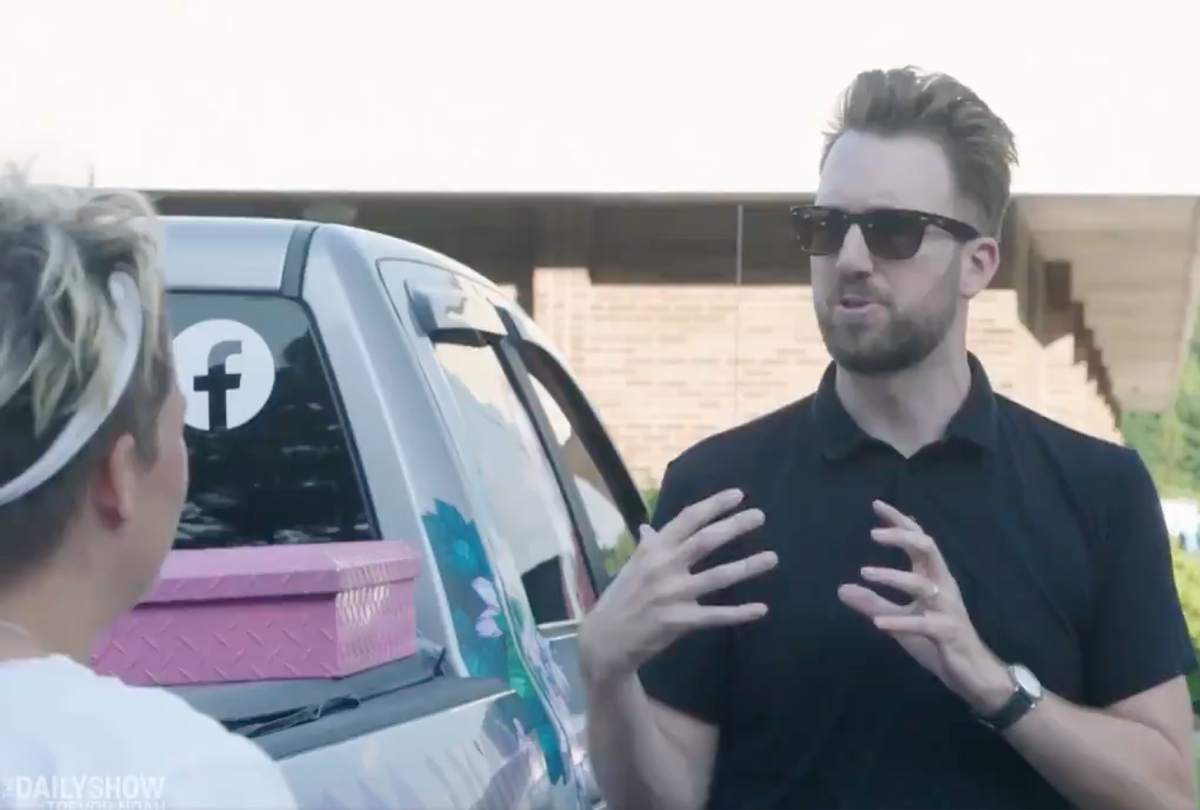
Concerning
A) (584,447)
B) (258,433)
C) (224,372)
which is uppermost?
(224,372)

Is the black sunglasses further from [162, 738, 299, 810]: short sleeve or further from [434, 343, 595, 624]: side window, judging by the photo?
[162, 738, 299, 810]: short sleeve

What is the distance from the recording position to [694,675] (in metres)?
2.78

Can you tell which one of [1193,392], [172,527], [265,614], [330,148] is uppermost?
[330,148]

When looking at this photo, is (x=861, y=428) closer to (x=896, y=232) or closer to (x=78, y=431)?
(x=896, y=232)

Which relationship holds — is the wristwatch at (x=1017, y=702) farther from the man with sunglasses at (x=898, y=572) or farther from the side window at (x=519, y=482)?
the side window at (x=519, y=482)

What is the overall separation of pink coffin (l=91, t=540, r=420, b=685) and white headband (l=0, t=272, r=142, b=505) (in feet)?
3.04

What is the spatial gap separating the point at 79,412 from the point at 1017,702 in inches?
52.4

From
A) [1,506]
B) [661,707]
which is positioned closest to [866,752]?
[661,707]

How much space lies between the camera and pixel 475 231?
16484 millimetres

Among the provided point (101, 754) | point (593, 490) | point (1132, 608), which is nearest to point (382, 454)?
point (1132, 608)

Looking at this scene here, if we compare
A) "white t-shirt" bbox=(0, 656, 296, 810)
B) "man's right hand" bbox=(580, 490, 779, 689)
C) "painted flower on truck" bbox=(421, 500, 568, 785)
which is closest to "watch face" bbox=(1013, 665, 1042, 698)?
"man's right hand" bbox=(580, 490, 779, 689)

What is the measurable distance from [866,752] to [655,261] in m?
13.9

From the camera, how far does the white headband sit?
176 cm

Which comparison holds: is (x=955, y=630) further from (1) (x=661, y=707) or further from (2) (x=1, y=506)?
(2) (x=1, y=506)
